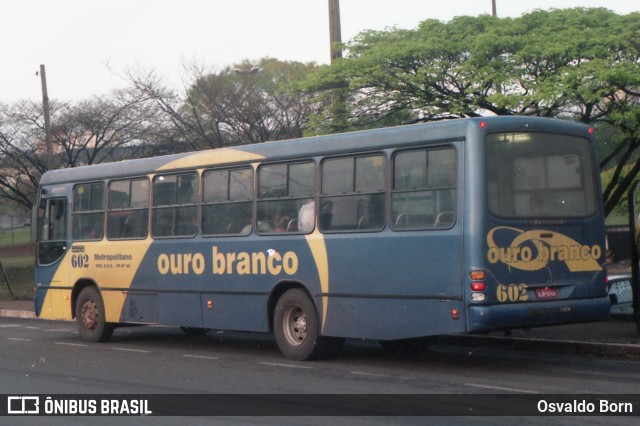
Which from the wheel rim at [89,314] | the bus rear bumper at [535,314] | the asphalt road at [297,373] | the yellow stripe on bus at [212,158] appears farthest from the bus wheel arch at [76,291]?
the bus rear bumper at [535,314]

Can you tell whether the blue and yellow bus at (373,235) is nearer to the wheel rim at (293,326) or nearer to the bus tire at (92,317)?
the wheel rim at (293,326)

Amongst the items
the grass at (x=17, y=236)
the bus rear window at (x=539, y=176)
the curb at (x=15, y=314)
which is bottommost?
the curb at (x=15, y=314)

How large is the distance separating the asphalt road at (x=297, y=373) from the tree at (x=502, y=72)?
5.91m

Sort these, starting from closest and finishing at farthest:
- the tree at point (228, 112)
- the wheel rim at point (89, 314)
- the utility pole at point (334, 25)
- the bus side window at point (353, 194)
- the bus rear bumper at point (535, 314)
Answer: the bus rear bumper at point (535, 314), the bus side window at point (353, 194), the wheel rim at point (89, 314), the utility pole at point (334, 25), the tree at point (228, 112)

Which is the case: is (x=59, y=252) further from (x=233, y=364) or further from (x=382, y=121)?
(x=382, y=121)

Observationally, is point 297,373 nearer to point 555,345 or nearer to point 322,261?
point 322,261

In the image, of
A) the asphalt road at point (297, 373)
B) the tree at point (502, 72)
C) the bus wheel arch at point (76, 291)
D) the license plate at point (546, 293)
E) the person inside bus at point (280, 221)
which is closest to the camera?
the asphalt road at point (297, 373)

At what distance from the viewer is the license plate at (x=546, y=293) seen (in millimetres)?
12273

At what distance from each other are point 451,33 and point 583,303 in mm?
10426

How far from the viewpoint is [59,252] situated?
18.8 m

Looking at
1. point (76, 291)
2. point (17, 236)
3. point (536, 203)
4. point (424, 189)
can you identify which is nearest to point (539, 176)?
point (536, 203)

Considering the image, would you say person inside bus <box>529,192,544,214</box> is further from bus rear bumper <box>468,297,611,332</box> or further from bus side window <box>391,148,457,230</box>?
bus rear bumper <box>468,297,611,332</box>

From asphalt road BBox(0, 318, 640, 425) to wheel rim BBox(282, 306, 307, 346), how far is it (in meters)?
0.36

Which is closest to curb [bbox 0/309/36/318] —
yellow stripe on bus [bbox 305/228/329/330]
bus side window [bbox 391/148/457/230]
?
yellow stripe on bus [bbox 305/228/329/330]
